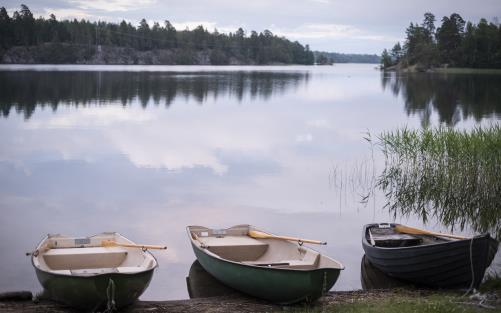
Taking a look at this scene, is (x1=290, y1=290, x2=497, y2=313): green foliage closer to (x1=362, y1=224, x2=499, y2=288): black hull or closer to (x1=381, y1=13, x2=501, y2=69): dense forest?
(x1=362, y1=224, x2=499, y2=288): black hull

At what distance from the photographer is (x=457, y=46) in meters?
162

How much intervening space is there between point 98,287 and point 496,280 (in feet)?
24.9

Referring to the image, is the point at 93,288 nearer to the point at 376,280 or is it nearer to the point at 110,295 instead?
the point at 110,295

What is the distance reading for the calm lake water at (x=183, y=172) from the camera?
19344mm

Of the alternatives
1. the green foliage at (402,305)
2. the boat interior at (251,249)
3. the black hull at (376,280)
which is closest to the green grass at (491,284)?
the green foliage at (402,305)

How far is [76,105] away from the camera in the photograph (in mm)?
59406

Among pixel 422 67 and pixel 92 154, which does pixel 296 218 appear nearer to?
pixel 92 154

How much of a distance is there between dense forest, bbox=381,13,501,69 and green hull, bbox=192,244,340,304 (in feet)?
492

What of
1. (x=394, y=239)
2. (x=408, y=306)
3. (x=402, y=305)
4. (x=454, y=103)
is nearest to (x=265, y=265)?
(x=402, y=305)

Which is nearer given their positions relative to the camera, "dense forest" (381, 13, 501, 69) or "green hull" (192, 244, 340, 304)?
"green hull" (192, 244, 340, 304)

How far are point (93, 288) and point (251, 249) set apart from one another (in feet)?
13.2

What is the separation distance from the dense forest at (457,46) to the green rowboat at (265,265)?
485 ft

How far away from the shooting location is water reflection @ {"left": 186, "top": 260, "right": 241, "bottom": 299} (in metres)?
13.9

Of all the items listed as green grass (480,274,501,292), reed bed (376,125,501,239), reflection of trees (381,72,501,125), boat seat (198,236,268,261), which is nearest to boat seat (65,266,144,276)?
boat seat (198,236,268,261)
